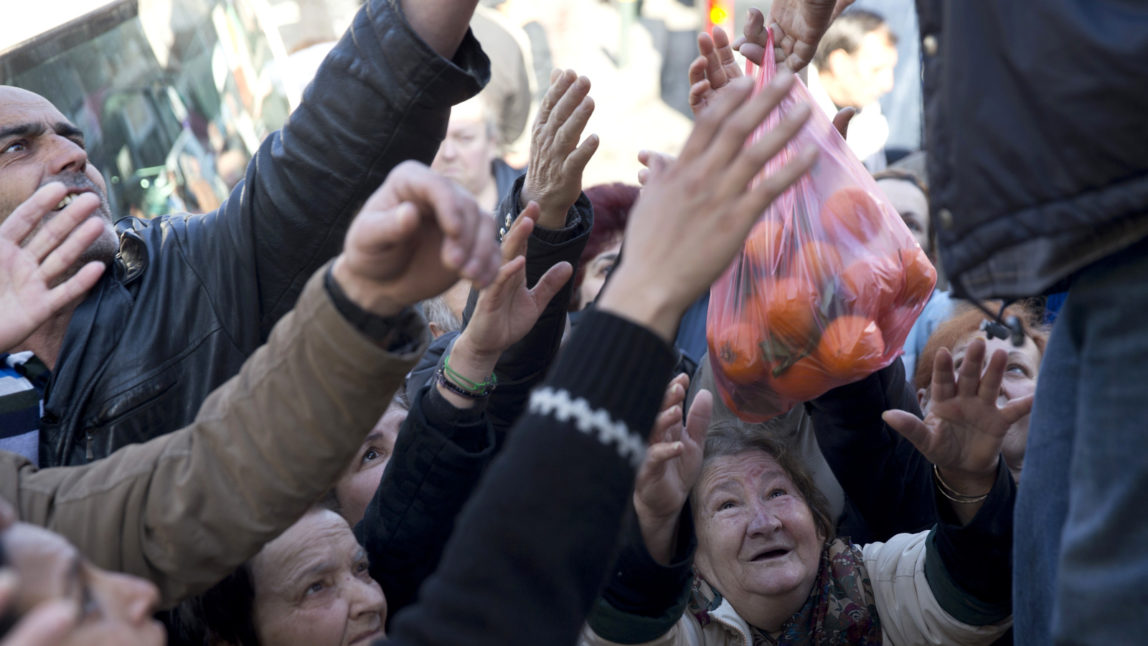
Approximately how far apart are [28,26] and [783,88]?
272 cm

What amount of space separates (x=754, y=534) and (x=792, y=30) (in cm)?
98

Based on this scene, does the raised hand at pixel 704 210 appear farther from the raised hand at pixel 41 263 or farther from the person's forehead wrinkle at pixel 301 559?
the person's forehead wrinkle at pixel 301 559

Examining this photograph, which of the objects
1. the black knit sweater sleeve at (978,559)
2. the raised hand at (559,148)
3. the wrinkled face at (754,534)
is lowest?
the wrinkled face at (754,534)

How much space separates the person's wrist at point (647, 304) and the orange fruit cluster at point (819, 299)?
85 cm

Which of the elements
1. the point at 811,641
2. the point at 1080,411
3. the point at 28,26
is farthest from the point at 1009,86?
the point at 28,26

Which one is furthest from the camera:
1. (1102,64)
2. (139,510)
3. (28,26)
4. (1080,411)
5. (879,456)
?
(28,26)

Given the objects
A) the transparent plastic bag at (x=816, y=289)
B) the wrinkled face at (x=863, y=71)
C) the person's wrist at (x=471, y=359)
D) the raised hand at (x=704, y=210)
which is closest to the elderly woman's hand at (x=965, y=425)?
the transparent plastic bag at (x=816, y=289)

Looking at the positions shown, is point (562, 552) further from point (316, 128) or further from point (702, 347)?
point (702, 347)

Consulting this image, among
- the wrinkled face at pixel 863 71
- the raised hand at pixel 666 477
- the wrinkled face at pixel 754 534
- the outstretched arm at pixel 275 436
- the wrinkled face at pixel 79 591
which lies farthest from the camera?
the wrinkled face at pixel 863 71

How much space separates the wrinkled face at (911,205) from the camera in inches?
140

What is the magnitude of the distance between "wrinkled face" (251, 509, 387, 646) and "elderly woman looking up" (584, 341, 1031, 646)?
395mm

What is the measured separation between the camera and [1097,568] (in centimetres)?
101

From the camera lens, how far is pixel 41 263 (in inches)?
62.9

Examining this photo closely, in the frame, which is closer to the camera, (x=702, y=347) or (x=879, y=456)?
(x=879, y=456)
